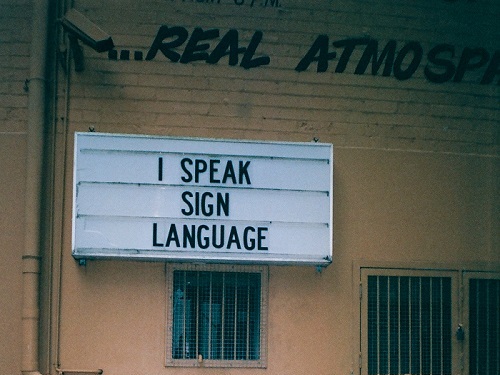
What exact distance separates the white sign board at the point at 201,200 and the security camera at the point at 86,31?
3.07 ft

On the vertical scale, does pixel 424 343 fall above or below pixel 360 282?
below

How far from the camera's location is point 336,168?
862cm

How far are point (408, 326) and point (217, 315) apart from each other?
217cm

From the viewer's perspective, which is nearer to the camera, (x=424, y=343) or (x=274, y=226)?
(x=274, y=226)

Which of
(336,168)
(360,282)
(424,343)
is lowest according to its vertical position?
(424,343)

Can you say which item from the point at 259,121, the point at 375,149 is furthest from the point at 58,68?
the point at 375,149

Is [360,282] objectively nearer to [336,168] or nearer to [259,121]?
[336,168]

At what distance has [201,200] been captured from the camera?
26.3ft

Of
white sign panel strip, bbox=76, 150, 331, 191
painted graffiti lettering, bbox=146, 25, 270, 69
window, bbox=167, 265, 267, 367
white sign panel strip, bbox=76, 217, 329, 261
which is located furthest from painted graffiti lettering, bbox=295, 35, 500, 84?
window, bbox=167, 265, 267, 367

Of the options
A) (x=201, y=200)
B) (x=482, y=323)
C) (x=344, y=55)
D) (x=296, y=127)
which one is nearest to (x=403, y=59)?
(x=344, y=55)

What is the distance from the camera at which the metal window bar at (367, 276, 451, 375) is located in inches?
335

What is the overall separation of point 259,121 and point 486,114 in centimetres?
273

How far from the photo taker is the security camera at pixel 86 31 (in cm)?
767

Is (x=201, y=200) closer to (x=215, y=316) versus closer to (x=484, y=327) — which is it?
(x=215, y=316)
